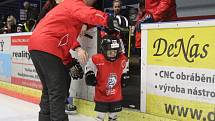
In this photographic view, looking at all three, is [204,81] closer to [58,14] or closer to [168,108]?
[168,108]

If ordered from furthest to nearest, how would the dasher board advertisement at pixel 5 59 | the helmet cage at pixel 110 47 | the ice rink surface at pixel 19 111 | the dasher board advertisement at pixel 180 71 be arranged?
the dasher board advertisement at pixel 5 59
the ice rink surface at pixel 19 111
the helmet cage at pixel 110 47
the dasher board advertisement at pixel 180 71

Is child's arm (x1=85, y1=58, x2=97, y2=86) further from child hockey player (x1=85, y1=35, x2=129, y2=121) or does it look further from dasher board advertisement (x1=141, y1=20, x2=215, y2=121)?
dasher board advertisement (x1=141, y1=20, x2=215, y2=121)

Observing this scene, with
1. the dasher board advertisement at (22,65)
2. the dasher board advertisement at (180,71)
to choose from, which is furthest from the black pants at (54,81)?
the dasher board advertisement at (22,65)

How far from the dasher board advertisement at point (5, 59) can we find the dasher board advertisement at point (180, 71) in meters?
3.14

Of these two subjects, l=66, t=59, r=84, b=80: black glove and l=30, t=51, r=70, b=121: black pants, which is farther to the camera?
l=66, t=59, r=84, b=80: black glove

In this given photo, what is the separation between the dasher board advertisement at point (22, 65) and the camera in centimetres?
551

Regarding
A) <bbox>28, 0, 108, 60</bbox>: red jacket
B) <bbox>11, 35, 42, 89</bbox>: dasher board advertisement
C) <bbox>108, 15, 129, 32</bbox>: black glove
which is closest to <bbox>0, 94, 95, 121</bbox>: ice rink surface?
<bbox>11, 35, 42, 89</bbox>: dasher board advertisement

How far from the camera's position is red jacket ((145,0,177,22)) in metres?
3.93

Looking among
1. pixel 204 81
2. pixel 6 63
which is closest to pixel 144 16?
pixel 204 81

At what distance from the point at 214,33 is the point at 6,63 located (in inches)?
160

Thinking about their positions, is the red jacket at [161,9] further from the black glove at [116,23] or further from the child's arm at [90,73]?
the black glove at [116,23]

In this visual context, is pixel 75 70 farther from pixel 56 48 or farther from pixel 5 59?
pixel 5 59

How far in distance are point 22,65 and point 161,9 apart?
2.63 metres

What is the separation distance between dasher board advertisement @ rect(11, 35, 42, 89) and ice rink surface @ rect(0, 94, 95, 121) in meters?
0.33
